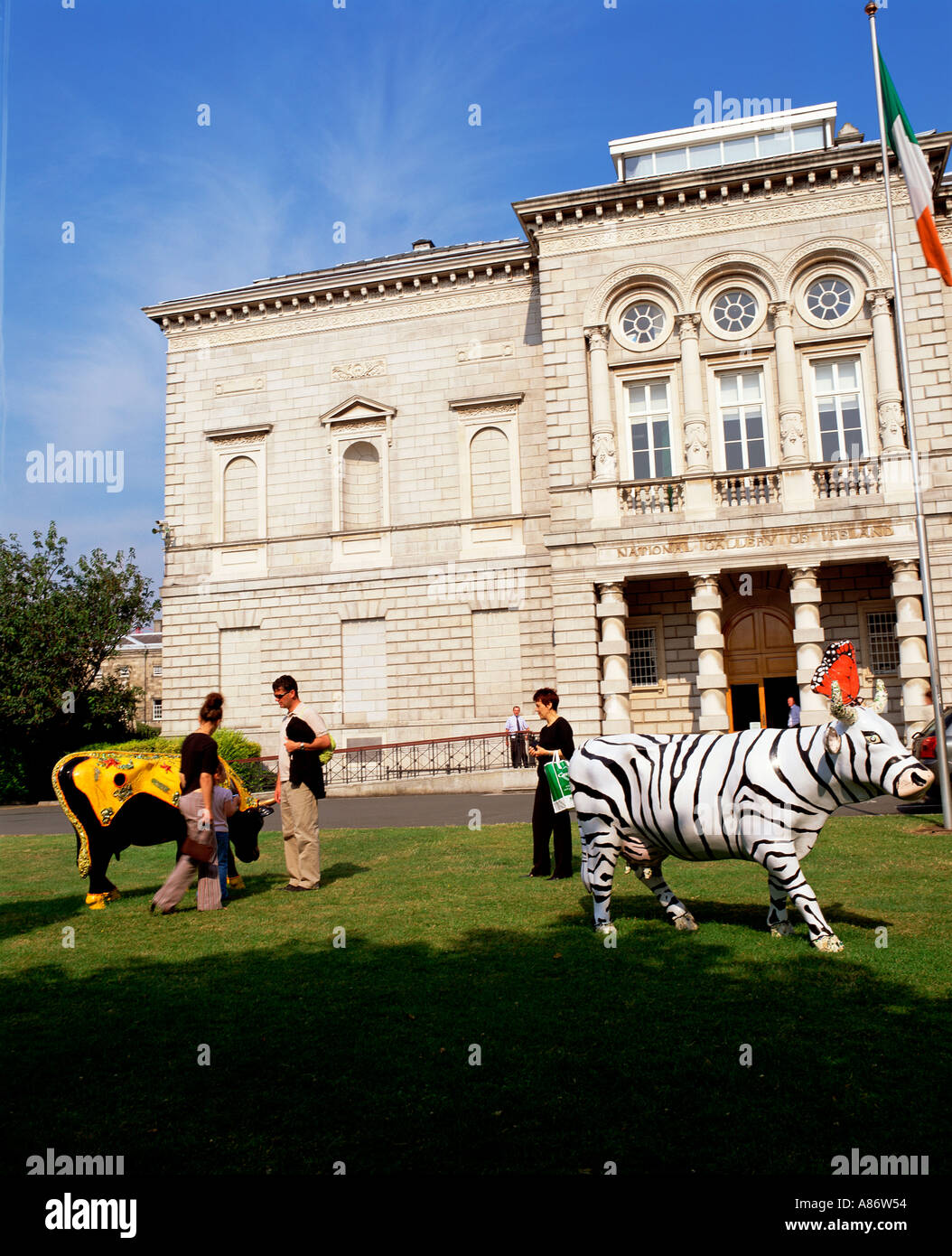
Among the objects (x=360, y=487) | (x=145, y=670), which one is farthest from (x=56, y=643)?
(x=145, y=670)

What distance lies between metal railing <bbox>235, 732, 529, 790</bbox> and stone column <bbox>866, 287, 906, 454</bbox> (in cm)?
1259

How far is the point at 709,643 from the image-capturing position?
2494 cm

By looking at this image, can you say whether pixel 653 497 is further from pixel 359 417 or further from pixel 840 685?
pixel 840 685

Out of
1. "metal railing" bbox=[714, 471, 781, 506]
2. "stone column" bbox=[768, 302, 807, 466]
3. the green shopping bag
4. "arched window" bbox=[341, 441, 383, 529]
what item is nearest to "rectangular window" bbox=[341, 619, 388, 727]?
"arched window" bbox=[341, 441, 383, 529]

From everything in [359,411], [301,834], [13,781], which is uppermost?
[359,411]

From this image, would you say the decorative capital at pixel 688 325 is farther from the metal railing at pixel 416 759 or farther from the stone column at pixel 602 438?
the metal railing at pixel 416 759

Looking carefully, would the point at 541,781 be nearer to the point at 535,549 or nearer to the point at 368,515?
the point at 535,549

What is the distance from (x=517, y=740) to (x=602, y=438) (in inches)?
330

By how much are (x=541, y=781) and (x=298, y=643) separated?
20.4 meters

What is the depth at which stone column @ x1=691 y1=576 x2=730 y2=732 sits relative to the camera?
24.7 metres

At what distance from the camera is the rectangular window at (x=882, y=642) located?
25297mm

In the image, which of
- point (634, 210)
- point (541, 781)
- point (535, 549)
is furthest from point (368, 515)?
point (541, 781)

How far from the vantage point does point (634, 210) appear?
1041 inches

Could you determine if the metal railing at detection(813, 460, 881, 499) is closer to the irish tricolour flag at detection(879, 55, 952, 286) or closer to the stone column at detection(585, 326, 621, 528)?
the stone column at detection(585, 326, 621, 528)
